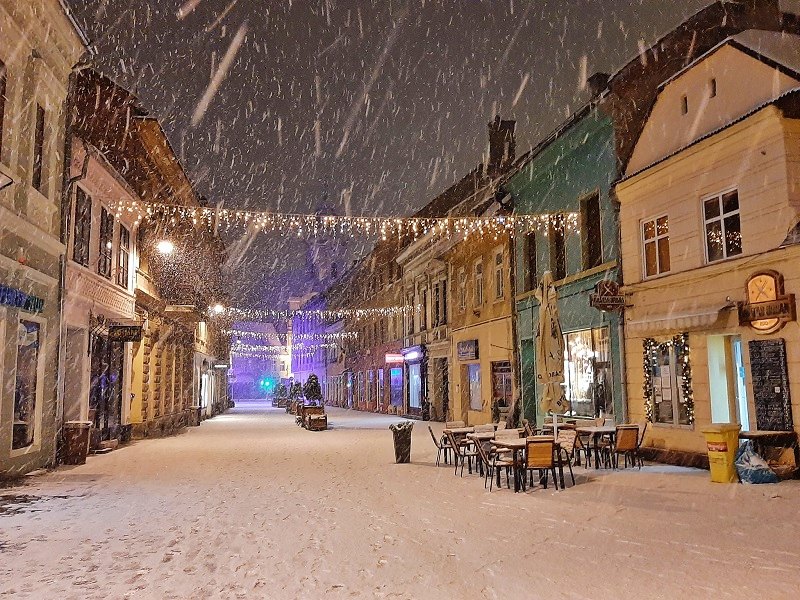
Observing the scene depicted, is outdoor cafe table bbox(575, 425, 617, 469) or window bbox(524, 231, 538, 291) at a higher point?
window bbox(524, 231, 538, 291)

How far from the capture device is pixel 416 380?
109 ft

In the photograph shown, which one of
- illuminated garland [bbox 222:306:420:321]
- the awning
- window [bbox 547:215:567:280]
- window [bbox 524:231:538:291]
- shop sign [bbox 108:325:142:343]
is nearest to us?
the awning

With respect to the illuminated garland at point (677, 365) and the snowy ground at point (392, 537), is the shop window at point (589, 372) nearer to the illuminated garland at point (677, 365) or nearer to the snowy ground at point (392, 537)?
the illuminated garland at point (677, 365)

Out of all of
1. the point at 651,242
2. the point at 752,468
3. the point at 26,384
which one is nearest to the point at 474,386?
the point at 651,242

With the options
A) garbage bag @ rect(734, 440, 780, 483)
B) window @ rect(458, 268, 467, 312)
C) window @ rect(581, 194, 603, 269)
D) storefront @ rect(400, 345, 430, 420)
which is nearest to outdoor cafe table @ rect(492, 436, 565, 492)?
garbage bag @ rect(734, 440, 780, 483)

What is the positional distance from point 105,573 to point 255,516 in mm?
2653

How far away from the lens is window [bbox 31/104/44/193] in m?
12.5

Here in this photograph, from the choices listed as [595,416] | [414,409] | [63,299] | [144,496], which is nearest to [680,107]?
[595,416]

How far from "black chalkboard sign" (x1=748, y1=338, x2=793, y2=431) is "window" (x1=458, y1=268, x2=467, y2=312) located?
15531mm

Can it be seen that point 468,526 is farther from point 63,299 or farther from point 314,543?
point 63,299

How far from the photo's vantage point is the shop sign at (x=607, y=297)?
1434 cm

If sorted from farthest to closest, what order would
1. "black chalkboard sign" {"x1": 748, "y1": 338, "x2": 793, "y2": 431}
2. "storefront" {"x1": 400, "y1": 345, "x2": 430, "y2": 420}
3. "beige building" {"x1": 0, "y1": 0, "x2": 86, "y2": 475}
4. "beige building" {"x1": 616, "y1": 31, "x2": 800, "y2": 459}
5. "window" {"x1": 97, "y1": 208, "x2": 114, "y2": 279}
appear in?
"storefront" {"x1": 400, "y1": 345, "x2": 430, "y2": 420} < "window" {"x1": 97, "y1": 208, "x2": 114, "y2": 279} < "beige building" {"x1": 0, "y1": 0, "x2": 86, "y2": 475} < "beige building" {"x1": 616, "y1": 31, "x2": 800, "y2": 459} < "black chalkboard sign" {"x1": 748, "y1": 338, "x2": 793, "y2": 431}

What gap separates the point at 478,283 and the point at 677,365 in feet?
39.7

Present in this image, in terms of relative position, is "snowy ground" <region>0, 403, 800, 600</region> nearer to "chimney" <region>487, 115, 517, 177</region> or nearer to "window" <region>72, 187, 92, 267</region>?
"window" <region>72, 187, 92, 267</region>
